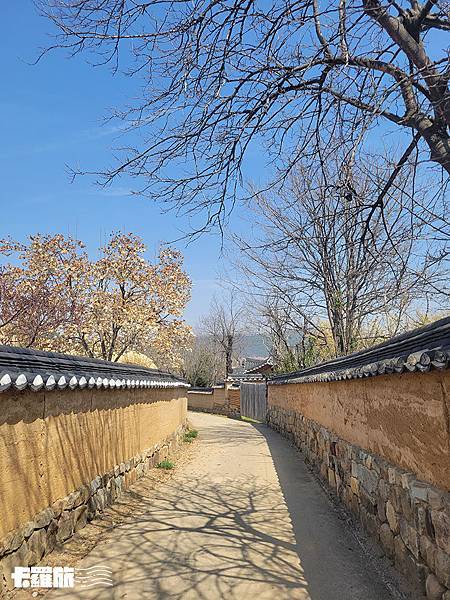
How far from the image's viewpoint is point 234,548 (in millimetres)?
4621

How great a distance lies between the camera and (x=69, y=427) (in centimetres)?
476

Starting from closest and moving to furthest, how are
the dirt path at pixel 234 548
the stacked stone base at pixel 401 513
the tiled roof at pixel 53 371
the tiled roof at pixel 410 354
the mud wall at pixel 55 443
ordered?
the tiled roof at pixel 410 354 → the stacked stone base at pixel 401 513 → the tiled roof at pixel 53 371 → the mud wall at pixel 55 443 → the dirt path at pixel 234 548

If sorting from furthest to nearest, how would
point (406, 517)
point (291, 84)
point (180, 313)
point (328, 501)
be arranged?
point (180, 313) < point (328, 501) < point (291, 84) < point (406, 517)

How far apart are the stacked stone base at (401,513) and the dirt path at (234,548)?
0.98 ft

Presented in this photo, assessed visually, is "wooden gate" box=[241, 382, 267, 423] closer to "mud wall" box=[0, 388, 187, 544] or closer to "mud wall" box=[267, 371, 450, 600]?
"mud wall" box=[0, 388, 187, 544]

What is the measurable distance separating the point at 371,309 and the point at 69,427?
988 cm

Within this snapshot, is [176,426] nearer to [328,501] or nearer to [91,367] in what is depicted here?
[328,501]

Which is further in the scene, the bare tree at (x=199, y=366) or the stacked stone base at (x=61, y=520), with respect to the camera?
the bare tree at (x=199, y=366)

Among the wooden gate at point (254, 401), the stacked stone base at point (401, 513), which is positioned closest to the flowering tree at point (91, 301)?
the wooden gate at point (254, 401)

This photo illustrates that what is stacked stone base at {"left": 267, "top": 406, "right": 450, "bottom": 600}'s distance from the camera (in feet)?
9.46

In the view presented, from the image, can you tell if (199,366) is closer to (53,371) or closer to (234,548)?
(234,548)

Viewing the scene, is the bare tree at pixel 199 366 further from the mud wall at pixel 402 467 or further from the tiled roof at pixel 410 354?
the tiled roof at pixel 410 354

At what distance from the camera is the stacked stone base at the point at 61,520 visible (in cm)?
335

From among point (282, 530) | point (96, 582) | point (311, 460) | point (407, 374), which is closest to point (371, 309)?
point (311, 460)
